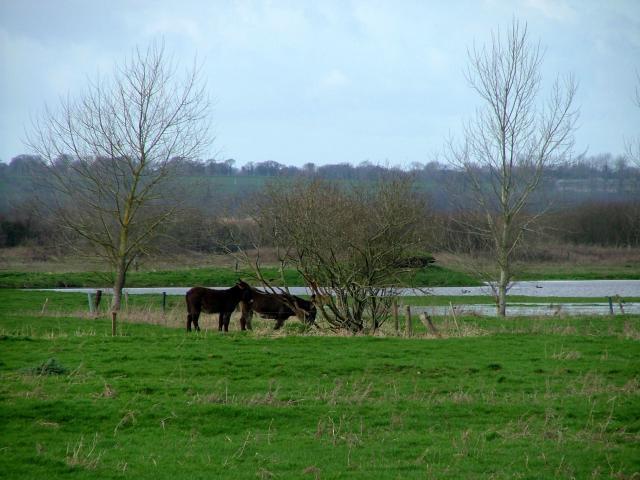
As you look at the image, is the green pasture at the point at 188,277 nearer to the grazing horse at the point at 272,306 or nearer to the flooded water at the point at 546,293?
the flooded water at the point at 546,293

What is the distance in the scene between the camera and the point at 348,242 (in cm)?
2194

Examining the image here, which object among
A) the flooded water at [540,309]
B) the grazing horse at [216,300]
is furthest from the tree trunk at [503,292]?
the grazing horse at [216,300]

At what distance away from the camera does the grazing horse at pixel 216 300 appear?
21969 mm

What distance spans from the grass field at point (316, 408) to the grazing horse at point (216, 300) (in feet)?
10.4

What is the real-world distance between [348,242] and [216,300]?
4.13m

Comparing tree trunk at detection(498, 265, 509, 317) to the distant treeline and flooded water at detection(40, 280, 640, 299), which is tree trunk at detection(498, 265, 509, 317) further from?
flooded water at detection(40, 280, 640, 299)

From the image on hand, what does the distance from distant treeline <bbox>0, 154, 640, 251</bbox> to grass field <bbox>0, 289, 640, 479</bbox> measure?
8.40 metres

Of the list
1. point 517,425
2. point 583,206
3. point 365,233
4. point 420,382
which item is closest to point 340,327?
point 365,233

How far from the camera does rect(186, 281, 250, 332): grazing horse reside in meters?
22.0

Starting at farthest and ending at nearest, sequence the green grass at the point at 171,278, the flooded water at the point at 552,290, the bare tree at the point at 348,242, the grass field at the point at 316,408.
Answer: the green grass at the point at 171,278, the flooded water at the point at 552,290, the bare tree at the point at 348,242, the grass field at the point at 316,408

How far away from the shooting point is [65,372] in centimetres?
1366

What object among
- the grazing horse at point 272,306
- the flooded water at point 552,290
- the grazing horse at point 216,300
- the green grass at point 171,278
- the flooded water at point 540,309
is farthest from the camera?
the green grass at point 171,278

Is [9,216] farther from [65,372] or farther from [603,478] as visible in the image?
[603,478]

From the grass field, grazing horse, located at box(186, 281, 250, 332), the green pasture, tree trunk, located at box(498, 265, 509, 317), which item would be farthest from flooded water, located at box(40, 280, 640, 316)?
the grass field
